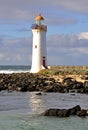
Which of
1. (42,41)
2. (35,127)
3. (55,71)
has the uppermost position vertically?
(42,41)

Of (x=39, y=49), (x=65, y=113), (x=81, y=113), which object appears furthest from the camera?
(x=39, y=49)

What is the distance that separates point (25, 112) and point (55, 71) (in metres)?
24.8

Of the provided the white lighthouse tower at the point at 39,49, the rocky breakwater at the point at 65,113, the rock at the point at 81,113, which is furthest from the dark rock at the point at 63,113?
the white lighthouse tower at the point at 39,49

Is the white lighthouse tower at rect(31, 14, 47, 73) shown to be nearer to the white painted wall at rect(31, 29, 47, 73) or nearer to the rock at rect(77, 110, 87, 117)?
the white painted wall at rect(31, 29, 47, 73)

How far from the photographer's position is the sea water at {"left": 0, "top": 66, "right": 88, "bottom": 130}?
18.6 m

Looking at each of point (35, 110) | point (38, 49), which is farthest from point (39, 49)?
A: point (35, 110)

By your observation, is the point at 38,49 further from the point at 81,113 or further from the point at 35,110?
the point at 81,113

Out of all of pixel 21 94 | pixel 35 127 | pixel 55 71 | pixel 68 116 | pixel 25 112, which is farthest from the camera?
pixel 55 71

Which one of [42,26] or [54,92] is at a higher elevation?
[42,26]

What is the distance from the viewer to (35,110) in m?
22.8

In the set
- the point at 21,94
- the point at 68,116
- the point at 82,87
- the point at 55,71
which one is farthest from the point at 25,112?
the point at 55,71

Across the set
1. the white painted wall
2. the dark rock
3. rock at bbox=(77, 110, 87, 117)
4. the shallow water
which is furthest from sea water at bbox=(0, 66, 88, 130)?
the white painted wall

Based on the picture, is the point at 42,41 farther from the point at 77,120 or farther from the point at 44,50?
the point at 77,120

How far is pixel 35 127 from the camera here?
1828 centimetres
